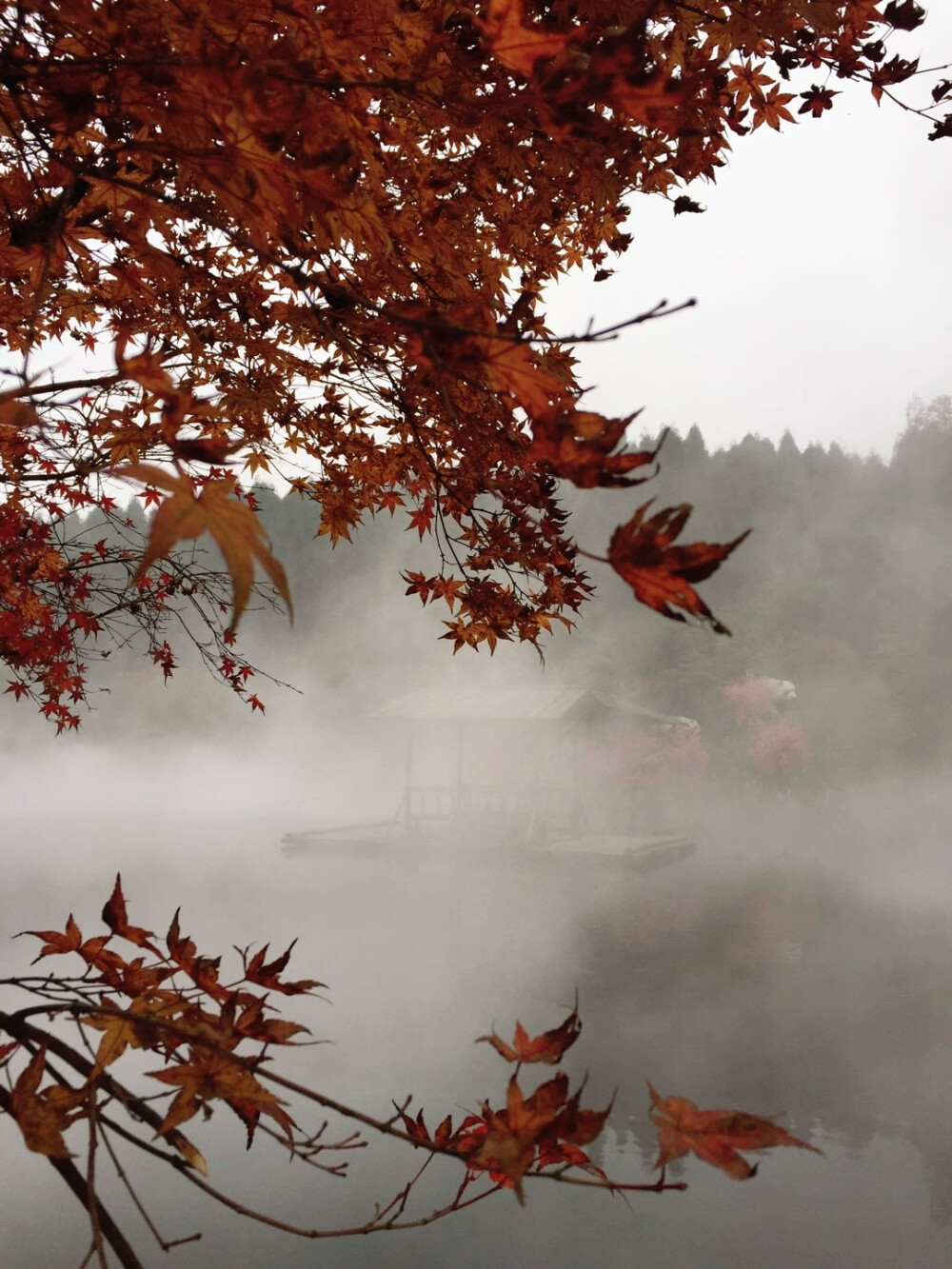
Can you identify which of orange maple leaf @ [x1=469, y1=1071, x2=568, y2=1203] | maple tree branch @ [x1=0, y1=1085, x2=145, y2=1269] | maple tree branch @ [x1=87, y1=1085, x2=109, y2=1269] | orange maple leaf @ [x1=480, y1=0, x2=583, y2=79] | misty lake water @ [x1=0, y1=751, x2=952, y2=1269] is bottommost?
misty lake water @ [x1=0, y1=751, x2=952, y2=1269]

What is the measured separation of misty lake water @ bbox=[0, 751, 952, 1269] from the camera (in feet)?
16.0

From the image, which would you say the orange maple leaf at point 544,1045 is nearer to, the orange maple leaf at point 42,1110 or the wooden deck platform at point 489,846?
the orange maple leaf at point 42,1110

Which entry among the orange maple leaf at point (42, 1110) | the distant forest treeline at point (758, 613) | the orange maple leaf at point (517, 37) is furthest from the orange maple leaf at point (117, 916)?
the distant forest treeline at point (758, 613)

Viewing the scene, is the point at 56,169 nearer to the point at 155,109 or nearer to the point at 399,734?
the point at 155,109

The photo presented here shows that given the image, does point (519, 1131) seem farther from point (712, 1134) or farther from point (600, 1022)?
point (600, 1022)

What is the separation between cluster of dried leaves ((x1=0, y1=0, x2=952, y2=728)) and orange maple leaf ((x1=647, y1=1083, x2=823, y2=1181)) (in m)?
0.40

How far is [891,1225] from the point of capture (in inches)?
Result: 197

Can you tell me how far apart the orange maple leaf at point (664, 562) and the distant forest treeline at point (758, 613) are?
720 inches

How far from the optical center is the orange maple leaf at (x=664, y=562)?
58cm

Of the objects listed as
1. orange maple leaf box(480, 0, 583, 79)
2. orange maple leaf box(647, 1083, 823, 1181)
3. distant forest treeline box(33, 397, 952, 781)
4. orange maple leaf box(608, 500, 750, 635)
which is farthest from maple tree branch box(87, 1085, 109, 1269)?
distant forest treeline box(33, 397, 952, 781)

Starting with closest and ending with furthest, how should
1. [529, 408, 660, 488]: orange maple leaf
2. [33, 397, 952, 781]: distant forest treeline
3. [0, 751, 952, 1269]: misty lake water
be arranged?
[529, 408, 660, 488]: orange maple leaf, [0, 751, 952, 1269]: misty lake water, [33, 397, 952, 781]: distant forest treeline

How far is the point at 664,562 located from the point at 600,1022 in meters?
7.52

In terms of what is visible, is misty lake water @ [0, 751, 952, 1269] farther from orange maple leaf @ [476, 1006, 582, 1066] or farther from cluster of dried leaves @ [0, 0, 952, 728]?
cluster of dried leaves @ [0, 0, 952, 728]

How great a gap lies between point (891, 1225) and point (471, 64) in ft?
19.2
